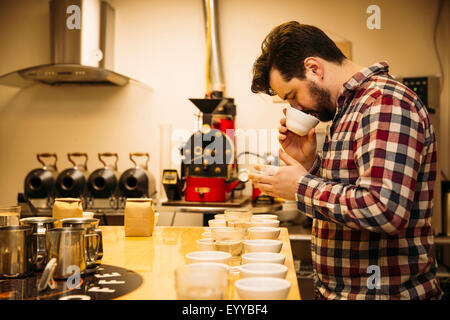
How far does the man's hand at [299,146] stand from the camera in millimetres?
1913

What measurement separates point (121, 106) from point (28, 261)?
337cm

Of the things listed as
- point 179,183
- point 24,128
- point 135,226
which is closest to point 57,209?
point 135,226

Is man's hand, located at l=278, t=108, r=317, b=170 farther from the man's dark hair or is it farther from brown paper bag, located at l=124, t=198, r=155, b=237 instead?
brown paper bag, located at l=124, t=198, r=155, b=237

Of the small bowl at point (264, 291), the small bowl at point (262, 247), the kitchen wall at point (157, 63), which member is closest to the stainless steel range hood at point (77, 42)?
the kitchen wall at point (157, 63)

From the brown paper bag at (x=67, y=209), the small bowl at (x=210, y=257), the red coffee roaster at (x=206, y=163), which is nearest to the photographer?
the small bowl at (x=210, y=257)

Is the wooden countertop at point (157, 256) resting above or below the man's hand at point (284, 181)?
below

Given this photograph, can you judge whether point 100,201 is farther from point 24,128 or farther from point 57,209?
point 57,209

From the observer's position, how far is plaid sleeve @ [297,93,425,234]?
4.24 ft

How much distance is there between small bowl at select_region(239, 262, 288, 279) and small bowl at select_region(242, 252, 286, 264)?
5 cm

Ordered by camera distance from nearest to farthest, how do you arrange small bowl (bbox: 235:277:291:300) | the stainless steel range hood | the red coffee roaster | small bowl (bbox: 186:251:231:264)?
small bowl (bbox: 235:277:291:300) → small bowl (bbox: 186:251:231:264) → the red coffee roaster → the stainless steel range hood

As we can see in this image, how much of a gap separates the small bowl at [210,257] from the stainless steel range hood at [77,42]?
2.96 metres

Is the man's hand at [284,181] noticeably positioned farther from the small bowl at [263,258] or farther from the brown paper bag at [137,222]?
the brown paper bag at [137,222]

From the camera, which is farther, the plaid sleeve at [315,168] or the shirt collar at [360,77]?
the plaid sleeve at [315,168]
